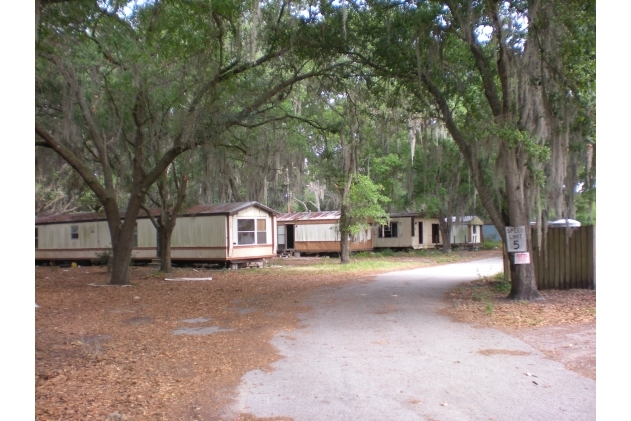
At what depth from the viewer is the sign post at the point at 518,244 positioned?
32.2 ft

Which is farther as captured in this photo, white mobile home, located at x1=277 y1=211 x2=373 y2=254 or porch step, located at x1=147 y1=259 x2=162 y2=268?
white mobile home, located at x1=277 y1=211 x2=373 y2=254

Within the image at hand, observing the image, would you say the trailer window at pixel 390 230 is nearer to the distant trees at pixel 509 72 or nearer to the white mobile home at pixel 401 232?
the white mobile home at pixel 401 232

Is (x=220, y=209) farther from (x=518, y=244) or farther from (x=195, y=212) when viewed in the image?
(x=518, y=244)

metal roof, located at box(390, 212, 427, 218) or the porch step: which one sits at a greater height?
metal roof, located at box(390, 212, 427, 218)

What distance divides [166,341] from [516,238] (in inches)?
272

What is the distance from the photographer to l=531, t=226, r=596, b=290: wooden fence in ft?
36.6

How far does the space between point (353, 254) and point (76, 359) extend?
935 inches

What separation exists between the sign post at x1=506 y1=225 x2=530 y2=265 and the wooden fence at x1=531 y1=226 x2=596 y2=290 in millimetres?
1526

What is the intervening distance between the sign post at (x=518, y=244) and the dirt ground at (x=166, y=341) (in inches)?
36.7

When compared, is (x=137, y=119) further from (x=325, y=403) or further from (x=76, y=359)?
(x=325, y=403)

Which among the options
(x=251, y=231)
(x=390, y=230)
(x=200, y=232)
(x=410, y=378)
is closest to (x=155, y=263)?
(x=200, y=232)

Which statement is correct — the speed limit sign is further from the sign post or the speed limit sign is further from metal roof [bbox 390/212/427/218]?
metal roof [bbox 390/212/427/218]

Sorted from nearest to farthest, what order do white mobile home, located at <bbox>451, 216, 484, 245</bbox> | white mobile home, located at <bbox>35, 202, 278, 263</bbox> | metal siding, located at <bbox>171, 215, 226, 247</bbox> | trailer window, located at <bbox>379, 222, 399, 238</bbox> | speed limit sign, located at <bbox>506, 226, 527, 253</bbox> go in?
speed limit sign, located at <bbox>506, 226, 527, 253</bbox> → metal siding, located at <bbox>171, 215, 226, 247</bbox> → white mobile home, located at <bbox>35, 202, 278, 263</bbox> → trailer window, located at <bbox>379, 222, 399, 238</bbox> → white mobile home, located at <bbox>451, 216, 484, 245</bbox>

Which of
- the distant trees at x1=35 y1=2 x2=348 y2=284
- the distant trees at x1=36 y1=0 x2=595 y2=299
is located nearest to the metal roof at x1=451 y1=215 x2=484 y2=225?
the distant trees at x1=36 y1=0 x2=595 y2=299
